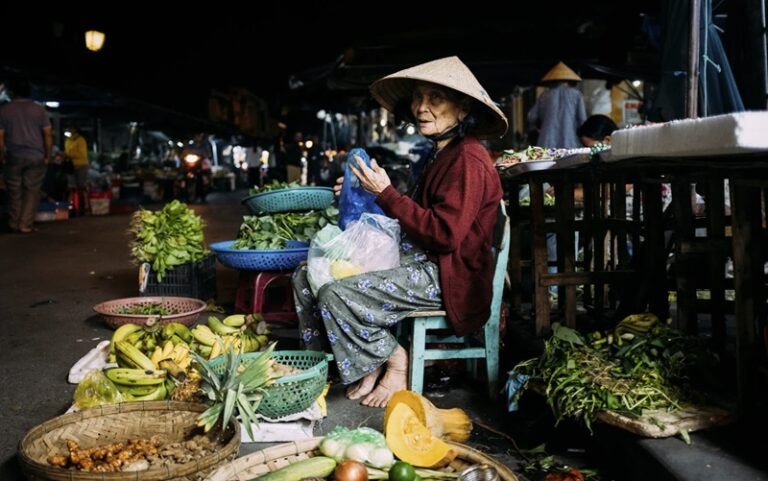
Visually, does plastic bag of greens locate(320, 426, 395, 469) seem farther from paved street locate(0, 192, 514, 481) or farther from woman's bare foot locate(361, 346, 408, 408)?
woman's bare foot locate(361, 346, 408, 408)

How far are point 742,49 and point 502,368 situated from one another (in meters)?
3.10

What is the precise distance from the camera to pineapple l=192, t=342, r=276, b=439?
3.11 m

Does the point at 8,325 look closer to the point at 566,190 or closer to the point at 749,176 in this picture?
the point at 566,190

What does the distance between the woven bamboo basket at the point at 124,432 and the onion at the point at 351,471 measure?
437 millimetres

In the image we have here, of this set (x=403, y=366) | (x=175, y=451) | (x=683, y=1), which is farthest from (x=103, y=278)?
(x=683, y=1)

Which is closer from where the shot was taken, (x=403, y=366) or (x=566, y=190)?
(x=403, y=366)

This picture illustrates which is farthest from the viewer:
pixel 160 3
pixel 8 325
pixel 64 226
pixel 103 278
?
pixel 160 3

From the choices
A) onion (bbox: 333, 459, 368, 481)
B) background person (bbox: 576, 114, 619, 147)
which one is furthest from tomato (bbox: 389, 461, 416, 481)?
background person (bbox: 576, 114, 619, 147)

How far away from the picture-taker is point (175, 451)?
299 cm

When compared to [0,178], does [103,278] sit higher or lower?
lower

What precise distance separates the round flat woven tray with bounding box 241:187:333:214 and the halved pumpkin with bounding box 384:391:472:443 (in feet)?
10.1

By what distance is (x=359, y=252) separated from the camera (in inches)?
163

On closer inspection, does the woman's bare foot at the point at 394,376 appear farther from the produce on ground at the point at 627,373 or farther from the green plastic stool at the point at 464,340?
the produce on ground at the point at 627,373

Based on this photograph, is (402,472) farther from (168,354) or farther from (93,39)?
(93,39)
